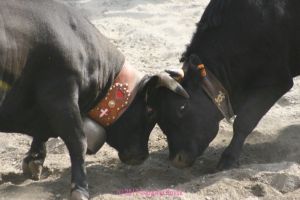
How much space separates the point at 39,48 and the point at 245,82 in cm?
208

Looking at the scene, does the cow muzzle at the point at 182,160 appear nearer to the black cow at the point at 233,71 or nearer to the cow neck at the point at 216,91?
the black cow at the point at 233,71

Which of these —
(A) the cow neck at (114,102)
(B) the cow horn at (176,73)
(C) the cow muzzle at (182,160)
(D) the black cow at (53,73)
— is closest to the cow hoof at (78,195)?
(D) the black cow at (53,73)

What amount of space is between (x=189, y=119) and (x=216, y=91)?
35cm

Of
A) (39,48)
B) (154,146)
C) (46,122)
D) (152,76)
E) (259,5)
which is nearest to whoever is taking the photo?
(39,48)

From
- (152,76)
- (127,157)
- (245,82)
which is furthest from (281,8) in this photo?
(127,157)

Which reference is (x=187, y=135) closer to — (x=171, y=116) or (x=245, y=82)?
(x=171, y=116)

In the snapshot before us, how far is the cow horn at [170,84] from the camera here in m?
6.04

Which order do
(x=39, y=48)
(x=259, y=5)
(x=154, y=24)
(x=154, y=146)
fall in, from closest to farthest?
(x=39, y=48)
(x=259, y=5)
(x=154, y=146)
(x=154, y=24)

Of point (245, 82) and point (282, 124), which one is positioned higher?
point (245, 82)

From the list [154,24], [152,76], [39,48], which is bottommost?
[154,24]

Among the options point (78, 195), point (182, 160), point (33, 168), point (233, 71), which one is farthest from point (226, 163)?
point (33, 168)

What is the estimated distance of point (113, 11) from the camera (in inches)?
416

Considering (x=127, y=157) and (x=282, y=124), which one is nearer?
(x=127, y=157)

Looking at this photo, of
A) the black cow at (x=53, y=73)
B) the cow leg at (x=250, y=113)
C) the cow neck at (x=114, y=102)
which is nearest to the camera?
the black cow at (x=53, y=73)
